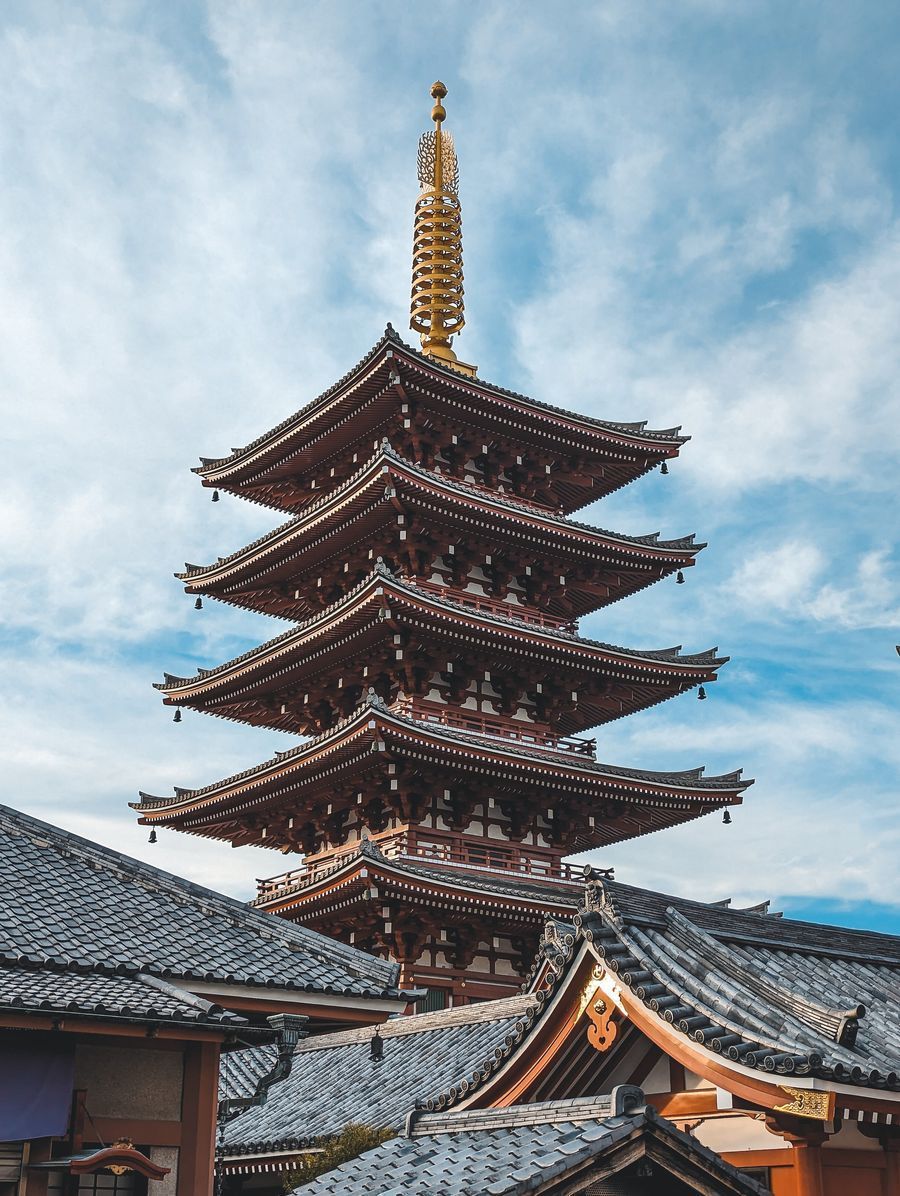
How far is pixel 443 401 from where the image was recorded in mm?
32969

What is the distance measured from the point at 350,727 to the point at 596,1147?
21.2 metres

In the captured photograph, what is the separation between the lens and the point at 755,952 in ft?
41.5

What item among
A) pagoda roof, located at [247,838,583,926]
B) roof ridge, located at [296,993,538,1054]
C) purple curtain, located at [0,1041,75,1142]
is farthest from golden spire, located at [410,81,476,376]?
purple curtain, located at [0,1041,75,1142]

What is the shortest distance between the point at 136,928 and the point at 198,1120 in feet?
7.34

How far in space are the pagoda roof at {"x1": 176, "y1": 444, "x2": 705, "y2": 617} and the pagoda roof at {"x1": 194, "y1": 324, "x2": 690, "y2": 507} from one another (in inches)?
75.2

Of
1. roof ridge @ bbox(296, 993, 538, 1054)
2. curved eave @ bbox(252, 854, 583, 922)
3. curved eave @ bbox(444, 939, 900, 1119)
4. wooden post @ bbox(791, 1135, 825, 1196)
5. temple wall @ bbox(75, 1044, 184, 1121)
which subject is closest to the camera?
curved eave @ bbox(444, 939, 900, 1119)

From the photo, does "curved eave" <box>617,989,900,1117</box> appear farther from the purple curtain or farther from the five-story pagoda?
the five-story pagoda

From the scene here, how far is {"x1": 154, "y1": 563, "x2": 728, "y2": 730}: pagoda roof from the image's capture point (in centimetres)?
2938

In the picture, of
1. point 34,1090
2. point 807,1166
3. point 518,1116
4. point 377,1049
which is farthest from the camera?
point 377,1049

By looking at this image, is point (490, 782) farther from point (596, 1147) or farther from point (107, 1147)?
point (596, 1147)

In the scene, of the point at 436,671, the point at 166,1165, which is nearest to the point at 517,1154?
the point at 166,1165

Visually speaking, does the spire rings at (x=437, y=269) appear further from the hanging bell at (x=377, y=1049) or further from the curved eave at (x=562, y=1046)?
the curved eave at (x=562, y=1046)

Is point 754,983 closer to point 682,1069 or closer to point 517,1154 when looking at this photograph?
point 682,1069

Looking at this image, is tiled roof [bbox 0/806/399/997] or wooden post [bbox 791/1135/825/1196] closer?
wooden post [bbox 791/1135/825/1196]
